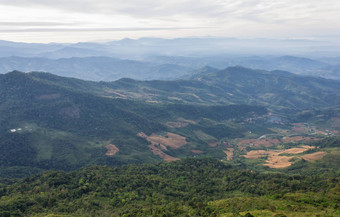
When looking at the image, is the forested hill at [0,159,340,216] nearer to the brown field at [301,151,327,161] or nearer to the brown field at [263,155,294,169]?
the brown field at [263,155,294,169]

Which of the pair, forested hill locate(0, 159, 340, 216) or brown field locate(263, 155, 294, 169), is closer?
forested hill locate(0, 159, 340, 216)

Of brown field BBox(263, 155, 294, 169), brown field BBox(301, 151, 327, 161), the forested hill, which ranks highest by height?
the forested hill

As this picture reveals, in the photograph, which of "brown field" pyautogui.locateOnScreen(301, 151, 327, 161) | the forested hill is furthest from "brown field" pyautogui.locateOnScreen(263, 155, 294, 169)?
the forested hill

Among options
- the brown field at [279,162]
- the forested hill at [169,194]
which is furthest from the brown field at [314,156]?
the forested hill at [169,194]

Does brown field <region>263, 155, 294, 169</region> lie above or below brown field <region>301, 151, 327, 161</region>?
below

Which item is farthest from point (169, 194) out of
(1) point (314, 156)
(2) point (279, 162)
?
(1) point (314, 156)

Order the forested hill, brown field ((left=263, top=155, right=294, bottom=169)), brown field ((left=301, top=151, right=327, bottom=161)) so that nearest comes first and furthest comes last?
the forested hill, brown field ((left=301, top=151, right=327, bottom=161)), brown field ((left=263, top=155, right=294, bottom=169))

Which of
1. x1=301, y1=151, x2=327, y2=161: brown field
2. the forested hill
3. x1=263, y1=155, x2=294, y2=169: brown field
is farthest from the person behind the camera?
x1=263, y1=155, x2=294, y2=169: brown field

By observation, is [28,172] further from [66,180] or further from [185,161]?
[185,161]

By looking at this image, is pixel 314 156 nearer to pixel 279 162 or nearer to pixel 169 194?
pixel 279 162

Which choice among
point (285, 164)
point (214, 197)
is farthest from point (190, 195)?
Answer: point (285, 164)
